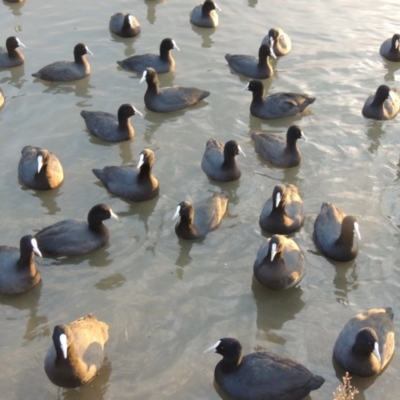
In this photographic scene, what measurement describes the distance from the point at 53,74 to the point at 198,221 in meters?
5.68

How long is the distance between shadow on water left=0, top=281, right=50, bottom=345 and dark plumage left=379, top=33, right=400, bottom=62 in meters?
9.75

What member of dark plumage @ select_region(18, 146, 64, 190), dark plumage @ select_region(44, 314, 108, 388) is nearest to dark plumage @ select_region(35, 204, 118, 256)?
dark plumage @ select_region(18, 146, 64, 190)

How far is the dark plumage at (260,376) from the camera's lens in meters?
8.10

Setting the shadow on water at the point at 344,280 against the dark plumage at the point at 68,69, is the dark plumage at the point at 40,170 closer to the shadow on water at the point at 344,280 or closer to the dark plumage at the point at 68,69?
the dark plumage at the point at 68,69

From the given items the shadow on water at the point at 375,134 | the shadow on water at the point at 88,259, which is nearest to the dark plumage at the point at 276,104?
the shadow on water at the point at 375,134

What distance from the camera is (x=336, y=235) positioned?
34.1ft

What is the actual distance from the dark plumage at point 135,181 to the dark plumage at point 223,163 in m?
1.01

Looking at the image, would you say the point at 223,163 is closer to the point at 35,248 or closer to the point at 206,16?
the point at 35,248

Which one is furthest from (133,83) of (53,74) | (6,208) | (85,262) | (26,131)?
(85,262)

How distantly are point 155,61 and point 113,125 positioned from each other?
2.78 m

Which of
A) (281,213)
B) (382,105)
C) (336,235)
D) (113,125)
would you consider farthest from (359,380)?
(382,105)

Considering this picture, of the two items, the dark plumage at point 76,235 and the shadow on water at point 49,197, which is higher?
the dark plumage at point 76,235

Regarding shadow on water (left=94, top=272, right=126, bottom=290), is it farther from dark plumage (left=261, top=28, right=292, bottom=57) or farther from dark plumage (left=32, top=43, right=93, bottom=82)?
dark plumage (left=261, top=28, right=292, bottom=57)

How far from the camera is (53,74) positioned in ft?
48.1
